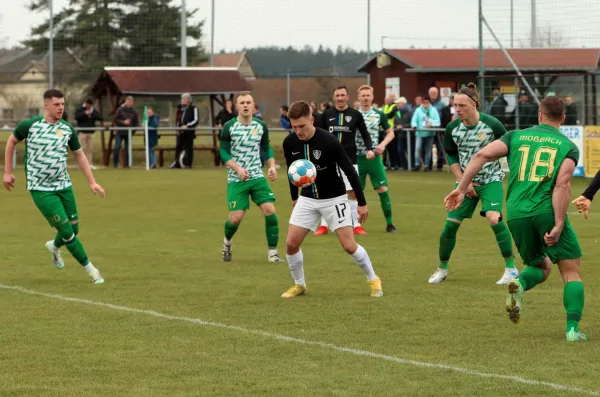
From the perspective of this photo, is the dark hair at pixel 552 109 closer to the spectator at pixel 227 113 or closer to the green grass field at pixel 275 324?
the green grass field at pixel 275 324

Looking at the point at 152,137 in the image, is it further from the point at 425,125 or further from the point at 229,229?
the point at 229,229

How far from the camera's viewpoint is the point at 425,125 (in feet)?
97.2

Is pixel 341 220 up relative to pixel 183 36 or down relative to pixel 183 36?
down

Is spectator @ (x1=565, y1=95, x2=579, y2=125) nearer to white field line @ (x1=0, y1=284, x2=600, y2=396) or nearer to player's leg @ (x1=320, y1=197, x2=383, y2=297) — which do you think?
player's leg @ (x1=320, y1=197, x2=383, y2=297)

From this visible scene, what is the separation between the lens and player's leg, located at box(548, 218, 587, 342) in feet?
26.3

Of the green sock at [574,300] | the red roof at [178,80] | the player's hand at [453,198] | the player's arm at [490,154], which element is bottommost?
the green sock at [574,300]

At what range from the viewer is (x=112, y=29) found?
40375mm

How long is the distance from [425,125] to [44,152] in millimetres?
19052

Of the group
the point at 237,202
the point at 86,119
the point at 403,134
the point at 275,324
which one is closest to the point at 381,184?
the point at 237,202

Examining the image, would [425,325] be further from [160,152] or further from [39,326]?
[160,152]

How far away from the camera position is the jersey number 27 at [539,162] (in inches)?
313

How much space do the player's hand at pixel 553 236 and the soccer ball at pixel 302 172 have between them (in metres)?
2.64

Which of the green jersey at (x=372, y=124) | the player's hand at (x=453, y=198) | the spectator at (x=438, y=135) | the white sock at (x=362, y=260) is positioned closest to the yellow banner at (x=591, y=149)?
the spectator at (x=438, y=135)

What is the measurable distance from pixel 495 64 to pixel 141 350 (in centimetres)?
3111
